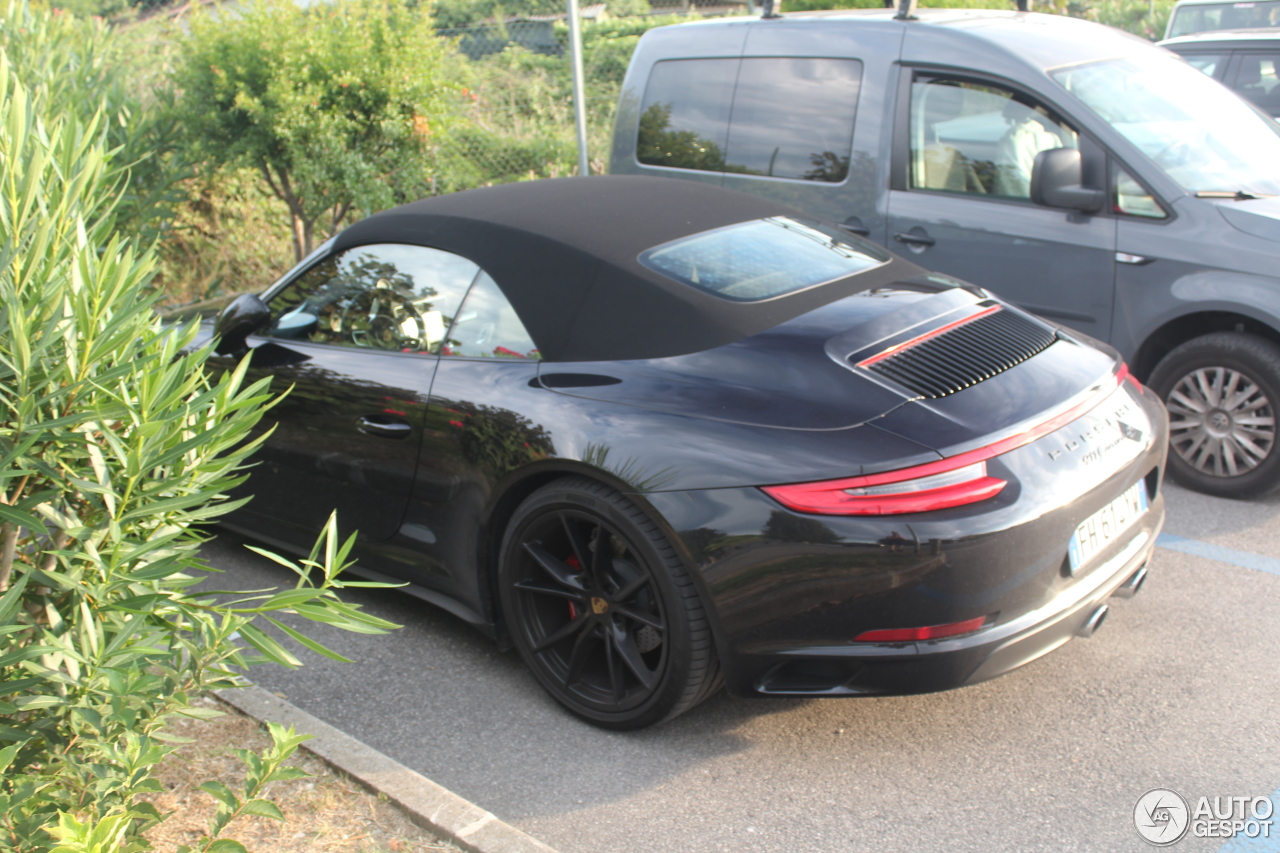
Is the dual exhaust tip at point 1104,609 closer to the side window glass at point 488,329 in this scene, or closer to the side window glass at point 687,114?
the side window glass at point 488,329

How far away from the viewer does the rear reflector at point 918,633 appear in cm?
257

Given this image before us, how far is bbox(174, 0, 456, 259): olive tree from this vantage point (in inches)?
275

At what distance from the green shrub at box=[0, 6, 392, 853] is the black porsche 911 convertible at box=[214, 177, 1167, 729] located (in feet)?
3.28

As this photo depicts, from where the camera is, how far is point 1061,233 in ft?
15.8

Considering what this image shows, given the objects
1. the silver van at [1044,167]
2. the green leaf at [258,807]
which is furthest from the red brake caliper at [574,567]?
the silver van at [1044,167]

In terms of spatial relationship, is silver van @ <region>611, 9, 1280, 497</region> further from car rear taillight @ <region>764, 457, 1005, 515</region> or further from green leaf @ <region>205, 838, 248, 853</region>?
green leaf @ <region>205, 838, 248, 853</region>

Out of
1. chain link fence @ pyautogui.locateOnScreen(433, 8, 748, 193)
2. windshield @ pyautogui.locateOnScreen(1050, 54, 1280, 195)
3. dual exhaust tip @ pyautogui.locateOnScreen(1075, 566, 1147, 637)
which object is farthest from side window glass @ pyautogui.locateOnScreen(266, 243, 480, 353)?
chain link fence @ pyautogui.locateOnScreen(433, 8, 748, 193)

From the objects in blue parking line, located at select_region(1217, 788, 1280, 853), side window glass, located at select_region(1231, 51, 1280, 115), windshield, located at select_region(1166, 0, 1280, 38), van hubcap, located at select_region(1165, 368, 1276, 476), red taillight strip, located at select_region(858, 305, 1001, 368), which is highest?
windshield, located at select_region(1166, 0, 1280, 38)

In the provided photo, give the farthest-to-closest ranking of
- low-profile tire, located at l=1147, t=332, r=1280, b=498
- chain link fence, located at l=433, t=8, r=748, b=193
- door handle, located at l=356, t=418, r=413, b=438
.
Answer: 1. chain link fence, located at l=433, t=8, r=748, b=193
2. low-profile tire, located at l=1147, t=332, r=1280, b=498
3. door handle, located at l=356, t=418, r=413, b=438

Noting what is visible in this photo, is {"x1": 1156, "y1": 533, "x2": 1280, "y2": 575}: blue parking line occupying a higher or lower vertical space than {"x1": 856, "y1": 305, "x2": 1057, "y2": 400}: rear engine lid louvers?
lower

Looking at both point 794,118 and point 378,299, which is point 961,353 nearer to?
point 378,299

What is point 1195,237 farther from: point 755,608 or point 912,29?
point 755,608

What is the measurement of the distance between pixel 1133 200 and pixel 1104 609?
2.50 m

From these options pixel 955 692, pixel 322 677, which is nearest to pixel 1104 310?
pixel 955 692
